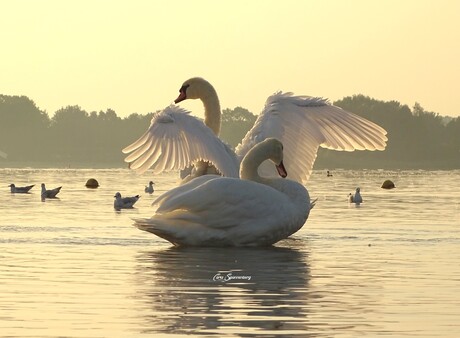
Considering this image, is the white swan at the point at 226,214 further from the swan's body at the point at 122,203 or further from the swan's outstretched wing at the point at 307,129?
the swan's body at the point at 122,203

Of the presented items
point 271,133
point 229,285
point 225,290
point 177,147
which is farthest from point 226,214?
point 225,290

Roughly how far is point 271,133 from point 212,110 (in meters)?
1.51

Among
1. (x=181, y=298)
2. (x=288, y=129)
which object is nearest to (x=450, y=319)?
(x=181, y=298)

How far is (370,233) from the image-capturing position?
2091cm

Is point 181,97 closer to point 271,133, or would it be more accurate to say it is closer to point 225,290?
point 271,133

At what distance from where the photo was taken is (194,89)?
22.0 meters

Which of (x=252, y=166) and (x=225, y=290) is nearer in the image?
(x=225, y=290)

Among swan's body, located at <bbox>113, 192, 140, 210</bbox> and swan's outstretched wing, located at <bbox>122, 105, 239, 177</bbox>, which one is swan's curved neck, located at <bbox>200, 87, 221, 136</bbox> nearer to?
swan's outstretched wing, located at <bbox>122, 105, 239, 177</bbox>

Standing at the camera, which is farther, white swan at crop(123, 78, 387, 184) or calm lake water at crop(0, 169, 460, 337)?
white swan at crop(123, 78, 387, 184)

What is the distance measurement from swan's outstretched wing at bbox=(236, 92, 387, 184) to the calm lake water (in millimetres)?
1260

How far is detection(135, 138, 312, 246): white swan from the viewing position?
54.9 ft

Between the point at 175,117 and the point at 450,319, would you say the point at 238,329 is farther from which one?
the point at 175,117

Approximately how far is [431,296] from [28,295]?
365 centimetres

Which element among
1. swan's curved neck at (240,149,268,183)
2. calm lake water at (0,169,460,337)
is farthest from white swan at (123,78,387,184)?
calm lake water at (0,169,460,337)
